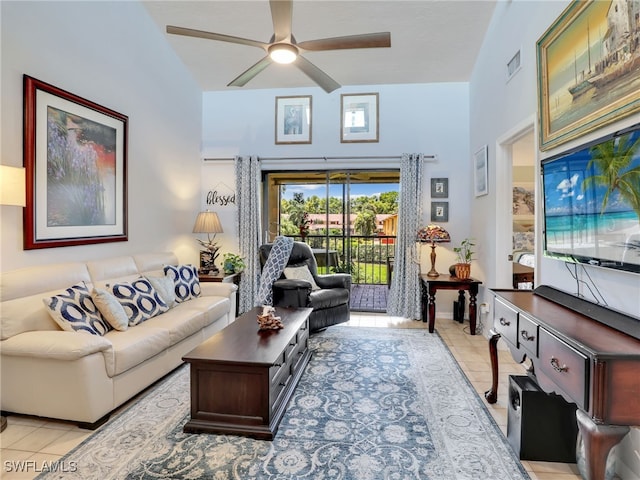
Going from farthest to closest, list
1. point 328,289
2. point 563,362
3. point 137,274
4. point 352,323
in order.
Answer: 1. point 352,323
2. point 328,289
3. point 137,274
4. point 563,362

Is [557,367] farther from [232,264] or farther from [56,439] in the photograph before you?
[232,264]

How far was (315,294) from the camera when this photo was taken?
3.86 m

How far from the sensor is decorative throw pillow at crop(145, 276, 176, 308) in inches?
127

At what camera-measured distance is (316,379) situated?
9.03 ft

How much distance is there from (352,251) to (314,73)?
284cm

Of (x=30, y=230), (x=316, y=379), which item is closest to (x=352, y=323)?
(x=316, y=379)

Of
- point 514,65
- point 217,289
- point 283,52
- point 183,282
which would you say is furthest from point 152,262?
point 514,65

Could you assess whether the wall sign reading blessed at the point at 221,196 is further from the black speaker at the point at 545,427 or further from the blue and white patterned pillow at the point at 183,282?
the black speaker at the point at 545,427

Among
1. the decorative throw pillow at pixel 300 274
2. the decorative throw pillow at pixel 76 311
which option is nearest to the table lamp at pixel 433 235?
the decorative throw pillow at pixel 300 274

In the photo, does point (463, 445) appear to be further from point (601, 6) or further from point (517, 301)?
point (601, 6)

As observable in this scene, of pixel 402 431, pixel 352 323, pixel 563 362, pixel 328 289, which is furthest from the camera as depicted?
pixel 352 323


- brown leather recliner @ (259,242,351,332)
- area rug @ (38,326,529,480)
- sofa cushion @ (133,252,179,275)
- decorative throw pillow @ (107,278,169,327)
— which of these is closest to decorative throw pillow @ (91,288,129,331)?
decorative throw pillow @ (107,278,169,327)

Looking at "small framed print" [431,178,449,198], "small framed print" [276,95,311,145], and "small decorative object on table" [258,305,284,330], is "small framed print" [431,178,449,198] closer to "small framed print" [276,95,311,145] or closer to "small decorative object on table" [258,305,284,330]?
"small framed print" [276,95,311,145]

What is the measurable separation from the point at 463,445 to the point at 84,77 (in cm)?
403
